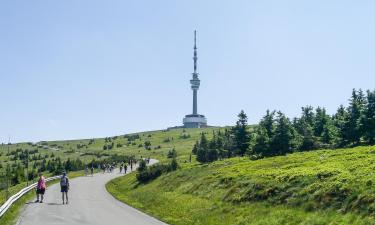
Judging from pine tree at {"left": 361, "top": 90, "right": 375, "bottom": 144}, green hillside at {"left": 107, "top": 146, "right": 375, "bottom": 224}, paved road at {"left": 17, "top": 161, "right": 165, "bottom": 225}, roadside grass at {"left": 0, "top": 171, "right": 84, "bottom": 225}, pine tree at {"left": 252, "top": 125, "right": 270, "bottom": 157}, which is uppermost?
pine tree at {"left": 361, "top": 90, "right": 375, "bottom": 144}

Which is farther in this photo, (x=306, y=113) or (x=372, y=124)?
(x=306, y=113)

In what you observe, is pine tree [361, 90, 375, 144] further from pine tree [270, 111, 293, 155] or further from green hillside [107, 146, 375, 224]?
green hillside [107, 146, 375, 224]

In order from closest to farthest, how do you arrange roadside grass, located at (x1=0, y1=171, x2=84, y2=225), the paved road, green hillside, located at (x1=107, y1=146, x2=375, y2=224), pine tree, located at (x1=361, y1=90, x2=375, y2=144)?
1. green hillside, located at (x1=107, y1=146, x2=375, y2=224)
2. roadside grass, located at (x1=0, y1=171, x2=84, y2=225)
3. the paved road
4. pine tree, located at (x1=361, y1=90, x2=375, y2=144)

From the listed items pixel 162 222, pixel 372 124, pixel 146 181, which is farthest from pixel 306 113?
pixel 162 222

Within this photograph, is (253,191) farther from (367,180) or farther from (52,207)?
(52,207)

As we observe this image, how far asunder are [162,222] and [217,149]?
55.8 meters

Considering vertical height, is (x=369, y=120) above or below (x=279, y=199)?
above

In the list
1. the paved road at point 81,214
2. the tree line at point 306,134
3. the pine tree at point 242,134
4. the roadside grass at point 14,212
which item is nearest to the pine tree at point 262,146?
the tree line at point 306,134

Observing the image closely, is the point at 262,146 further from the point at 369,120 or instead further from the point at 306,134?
the point at 369,120

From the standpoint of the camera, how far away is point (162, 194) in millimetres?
39125

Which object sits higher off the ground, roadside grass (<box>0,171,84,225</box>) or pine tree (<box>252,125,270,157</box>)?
pine tree (<box>252,125,270,157</box>)

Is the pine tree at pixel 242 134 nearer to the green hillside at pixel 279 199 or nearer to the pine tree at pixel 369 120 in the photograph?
the pine tree at pixel 369 120

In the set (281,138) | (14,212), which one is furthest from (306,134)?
(14,212)

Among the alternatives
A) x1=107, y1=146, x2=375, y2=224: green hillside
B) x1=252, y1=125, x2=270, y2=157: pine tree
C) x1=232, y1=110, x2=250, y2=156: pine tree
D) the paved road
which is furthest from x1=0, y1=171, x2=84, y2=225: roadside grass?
x1=232, y1=110, x2=250, y2=156: pine tree
